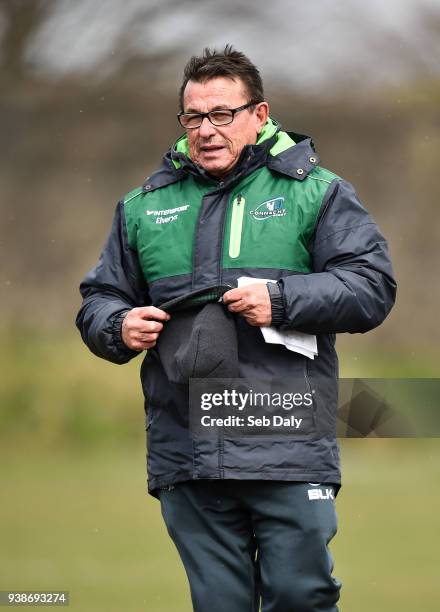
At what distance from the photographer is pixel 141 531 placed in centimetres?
612

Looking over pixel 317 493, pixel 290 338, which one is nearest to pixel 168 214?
pixel 290 338

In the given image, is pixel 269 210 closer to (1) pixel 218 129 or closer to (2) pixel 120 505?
(1) pixel 218 129

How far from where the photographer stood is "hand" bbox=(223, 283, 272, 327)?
106 inches

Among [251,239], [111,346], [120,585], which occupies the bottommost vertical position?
[120,585]

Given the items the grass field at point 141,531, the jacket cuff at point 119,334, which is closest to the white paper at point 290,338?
the jacket cuff at point 119,334

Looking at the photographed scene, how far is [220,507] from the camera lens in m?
2.81

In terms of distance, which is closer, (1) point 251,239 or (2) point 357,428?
(1) point 251,239

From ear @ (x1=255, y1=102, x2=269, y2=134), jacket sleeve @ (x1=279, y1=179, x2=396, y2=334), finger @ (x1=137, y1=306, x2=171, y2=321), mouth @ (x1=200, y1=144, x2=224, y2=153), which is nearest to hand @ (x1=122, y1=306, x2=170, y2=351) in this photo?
finger @ (x1=137, y1=306, x2=171, y2=321)

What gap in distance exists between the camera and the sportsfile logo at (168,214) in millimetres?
2898

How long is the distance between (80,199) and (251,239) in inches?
284

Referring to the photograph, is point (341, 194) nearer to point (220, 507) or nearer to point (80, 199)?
point (220, 507)

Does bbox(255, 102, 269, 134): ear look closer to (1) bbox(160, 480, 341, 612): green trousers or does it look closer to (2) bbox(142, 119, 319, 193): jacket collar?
(2) bbox(142, 119, 319, 193): jacket collar

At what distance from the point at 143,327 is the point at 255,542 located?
1.83ft

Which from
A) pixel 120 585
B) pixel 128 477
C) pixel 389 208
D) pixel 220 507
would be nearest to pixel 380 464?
pixel 128 477
